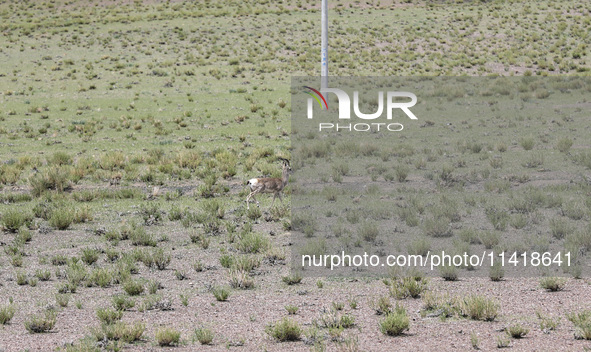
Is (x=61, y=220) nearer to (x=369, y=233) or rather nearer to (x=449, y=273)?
(x=369, y=233)

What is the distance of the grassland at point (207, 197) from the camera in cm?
915

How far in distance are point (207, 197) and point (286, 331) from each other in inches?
414

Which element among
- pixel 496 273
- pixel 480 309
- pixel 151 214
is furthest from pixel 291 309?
pixel 151 214

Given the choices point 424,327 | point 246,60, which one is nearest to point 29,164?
point 424,327

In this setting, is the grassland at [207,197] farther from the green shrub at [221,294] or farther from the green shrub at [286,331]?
the green shrub at [221,294]

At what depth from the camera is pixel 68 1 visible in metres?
74.4

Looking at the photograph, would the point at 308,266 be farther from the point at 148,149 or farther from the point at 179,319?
the point at 148,149

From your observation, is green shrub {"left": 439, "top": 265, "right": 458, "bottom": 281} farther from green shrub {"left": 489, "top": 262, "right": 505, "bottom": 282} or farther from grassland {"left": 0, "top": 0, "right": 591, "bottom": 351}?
green shrub {"left": 489, "top": 262, "right": 505, "bottom": 282}

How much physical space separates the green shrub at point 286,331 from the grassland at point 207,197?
22 mm

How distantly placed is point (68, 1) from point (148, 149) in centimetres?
5456

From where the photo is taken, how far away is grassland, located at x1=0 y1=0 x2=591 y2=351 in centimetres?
915

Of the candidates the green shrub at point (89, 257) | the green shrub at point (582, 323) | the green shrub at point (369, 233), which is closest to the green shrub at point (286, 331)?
the green shrub at point (582, 323)

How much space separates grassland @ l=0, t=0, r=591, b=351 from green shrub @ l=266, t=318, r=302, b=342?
0.02m

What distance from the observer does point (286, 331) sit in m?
8.73
